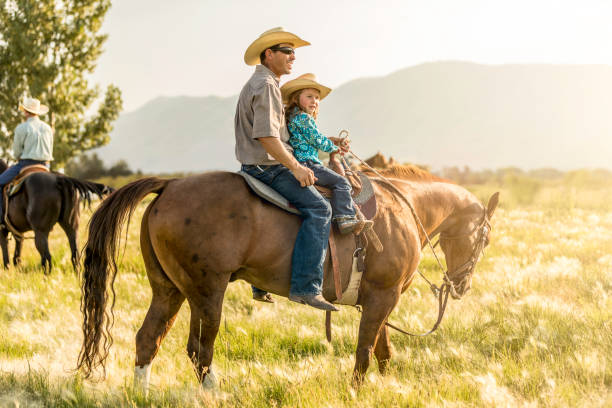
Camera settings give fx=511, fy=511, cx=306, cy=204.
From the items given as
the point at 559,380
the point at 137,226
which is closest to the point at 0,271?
the point at 137,226

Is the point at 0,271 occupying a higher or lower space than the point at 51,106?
lower

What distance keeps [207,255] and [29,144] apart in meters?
7.49

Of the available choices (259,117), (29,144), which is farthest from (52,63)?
(259,117)

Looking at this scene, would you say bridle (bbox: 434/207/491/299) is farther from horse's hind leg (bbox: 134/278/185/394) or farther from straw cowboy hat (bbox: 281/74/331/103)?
horse's hind leg (bbox: 134/278/185/394)

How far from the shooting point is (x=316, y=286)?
407 centimetres

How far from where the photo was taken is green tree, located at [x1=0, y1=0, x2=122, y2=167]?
27.5 metres

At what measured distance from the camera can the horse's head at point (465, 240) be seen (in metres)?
5.56

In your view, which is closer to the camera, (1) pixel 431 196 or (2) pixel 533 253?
(1) pixel 431 196

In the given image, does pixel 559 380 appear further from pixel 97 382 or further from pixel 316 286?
pixel 97 382

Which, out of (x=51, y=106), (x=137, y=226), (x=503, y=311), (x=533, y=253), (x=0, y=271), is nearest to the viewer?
(x=503, y=311)

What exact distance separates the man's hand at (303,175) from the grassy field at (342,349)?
5.26 ft

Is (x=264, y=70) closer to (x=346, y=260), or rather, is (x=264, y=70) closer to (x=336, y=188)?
(x=336, y=188)

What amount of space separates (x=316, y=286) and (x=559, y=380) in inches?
82.9

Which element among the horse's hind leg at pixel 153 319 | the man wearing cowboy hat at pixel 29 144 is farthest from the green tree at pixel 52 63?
the horse's hind leg at pixel 153 319
